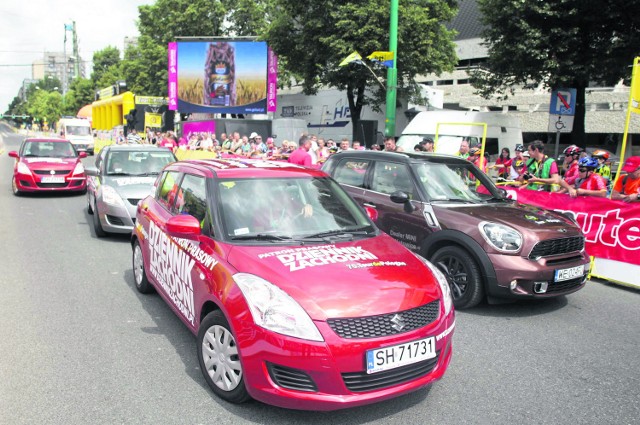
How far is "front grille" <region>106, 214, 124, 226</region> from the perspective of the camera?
830 centimetres

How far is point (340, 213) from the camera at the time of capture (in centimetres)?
430

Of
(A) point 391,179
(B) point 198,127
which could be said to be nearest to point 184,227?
(A) point 391,179

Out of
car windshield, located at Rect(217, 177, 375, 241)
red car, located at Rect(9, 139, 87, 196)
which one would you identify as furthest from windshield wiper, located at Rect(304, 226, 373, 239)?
red car, located at Rect(9, 139, 87, 196)

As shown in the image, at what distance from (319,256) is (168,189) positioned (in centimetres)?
226

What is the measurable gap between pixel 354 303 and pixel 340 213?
137 centimetres

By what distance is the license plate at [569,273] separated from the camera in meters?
5.27

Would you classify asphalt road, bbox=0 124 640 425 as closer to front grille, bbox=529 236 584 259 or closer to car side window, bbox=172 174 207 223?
front grille, bbox=529 236 584 259

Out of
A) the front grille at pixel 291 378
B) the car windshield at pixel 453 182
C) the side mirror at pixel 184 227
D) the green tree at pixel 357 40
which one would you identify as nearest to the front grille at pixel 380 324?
the front grille at pixel 291 378

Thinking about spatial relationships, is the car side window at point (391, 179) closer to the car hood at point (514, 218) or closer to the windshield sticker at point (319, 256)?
the car hood at point (514, 218)

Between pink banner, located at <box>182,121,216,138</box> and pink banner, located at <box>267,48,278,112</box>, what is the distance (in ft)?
14.5

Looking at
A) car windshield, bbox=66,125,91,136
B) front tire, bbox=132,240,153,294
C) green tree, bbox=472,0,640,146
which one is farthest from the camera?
car windshield, bbox=66,125,91,136

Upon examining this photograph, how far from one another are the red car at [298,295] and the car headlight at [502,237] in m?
1.64

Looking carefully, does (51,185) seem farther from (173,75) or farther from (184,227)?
(173,75)

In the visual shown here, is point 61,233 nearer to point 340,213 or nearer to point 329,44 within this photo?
point 340,213
